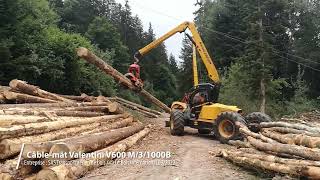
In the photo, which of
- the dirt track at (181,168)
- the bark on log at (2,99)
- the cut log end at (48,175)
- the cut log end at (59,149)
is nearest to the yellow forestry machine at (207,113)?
the dirt track at (181,168)

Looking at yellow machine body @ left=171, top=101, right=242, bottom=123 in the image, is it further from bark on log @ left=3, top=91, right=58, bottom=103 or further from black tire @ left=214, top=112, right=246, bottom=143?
bark on log @ left=3, top=91, right=58, bottom=103

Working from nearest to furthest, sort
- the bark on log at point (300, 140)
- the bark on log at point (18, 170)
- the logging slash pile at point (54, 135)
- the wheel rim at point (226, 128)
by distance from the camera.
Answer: the bark on log at point (18, 170) < the logging slash pile at point (54, 135) < the bark on log at point (300, 140) < the wheel rim at point (226, 128)

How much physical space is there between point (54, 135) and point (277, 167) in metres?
5.55

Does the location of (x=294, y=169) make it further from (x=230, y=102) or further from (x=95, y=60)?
(x=230, y=102)

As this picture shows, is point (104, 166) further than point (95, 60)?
No

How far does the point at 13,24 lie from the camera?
84.8ft

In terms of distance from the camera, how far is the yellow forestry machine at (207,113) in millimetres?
14695

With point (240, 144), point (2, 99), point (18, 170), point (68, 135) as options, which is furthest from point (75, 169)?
point (2, 99)

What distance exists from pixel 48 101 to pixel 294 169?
39.5 ft

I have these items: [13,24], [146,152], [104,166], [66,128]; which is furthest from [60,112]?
[13,24]

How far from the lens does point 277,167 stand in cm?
852

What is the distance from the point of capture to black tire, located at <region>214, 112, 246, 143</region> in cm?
1435

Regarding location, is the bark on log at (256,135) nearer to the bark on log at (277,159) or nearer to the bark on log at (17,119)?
the bark on log at (277,159)

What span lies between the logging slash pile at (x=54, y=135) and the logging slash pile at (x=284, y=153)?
3263 millimetres
